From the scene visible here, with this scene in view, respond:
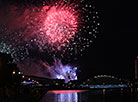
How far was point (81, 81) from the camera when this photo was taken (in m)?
186

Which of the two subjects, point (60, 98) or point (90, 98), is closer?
point (90, 98)

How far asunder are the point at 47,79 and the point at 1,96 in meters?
158

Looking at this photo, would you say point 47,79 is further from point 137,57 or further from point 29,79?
point 137,57

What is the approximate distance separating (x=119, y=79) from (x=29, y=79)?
6961cm

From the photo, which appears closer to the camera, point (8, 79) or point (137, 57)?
point (8, 79)

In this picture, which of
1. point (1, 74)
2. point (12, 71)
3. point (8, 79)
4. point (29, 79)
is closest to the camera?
point (1, 74)

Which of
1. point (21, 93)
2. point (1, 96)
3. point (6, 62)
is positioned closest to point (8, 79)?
point (6, 62)

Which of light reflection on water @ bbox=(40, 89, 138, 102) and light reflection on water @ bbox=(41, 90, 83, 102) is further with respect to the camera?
light reflection on water @ bbox=(41, 90, 83, 102)

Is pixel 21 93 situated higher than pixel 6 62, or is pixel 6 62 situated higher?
pixel 6 62

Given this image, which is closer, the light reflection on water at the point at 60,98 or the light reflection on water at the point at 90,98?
the light reflection on water at the point at 90,98

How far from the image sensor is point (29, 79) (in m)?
162

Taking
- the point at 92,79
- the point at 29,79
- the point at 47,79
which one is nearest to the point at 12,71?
the point at 29,79

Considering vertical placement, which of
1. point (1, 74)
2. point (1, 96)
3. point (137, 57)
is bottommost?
point (1, 96)

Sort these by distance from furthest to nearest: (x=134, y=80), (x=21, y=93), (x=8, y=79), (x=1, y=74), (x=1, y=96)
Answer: (x=134, y=80)
(x=8, y=79)
(x=1, y=74)
(x=21, y=93)
(x=1, y=96)
